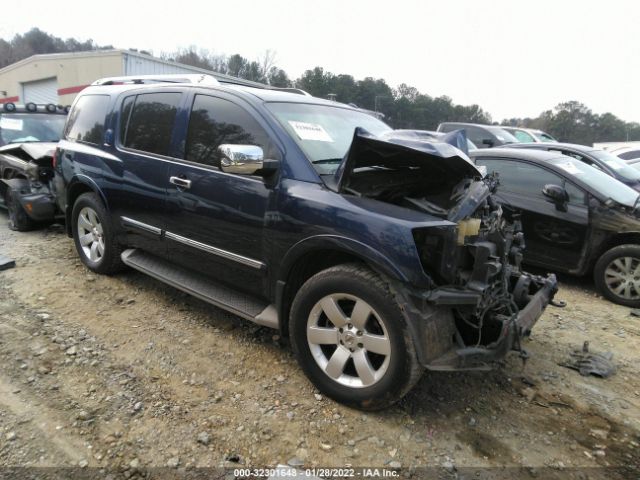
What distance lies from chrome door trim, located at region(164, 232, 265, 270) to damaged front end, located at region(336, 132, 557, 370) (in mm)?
818

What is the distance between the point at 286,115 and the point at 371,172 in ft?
2.55

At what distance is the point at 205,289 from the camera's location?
3.50m

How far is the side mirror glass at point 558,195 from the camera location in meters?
5.11

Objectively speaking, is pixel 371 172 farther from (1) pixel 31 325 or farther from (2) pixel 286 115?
(1) pixel 31 325

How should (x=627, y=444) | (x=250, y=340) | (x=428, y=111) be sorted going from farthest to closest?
(x=428, y=111), (x=250, y=340), (x=627, y=444)

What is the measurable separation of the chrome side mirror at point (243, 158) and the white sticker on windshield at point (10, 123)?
6137 mm

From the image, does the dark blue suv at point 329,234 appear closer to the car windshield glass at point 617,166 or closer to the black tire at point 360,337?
the black tire at point 360,337

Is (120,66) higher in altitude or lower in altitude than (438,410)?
higher

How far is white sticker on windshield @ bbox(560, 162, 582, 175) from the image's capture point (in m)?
5.33

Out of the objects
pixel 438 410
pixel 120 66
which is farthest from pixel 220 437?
pixel 120 66

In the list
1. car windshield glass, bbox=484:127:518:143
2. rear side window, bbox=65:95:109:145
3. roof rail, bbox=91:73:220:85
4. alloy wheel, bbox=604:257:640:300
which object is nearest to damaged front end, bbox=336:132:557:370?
roof rail, bbox=91:73:220:85

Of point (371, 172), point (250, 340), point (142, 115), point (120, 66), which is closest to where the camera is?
point (371, 172)

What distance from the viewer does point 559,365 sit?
3514 mm

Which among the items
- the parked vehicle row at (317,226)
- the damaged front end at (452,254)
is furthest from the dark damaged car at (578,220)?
the damaged front end at (452,254)
